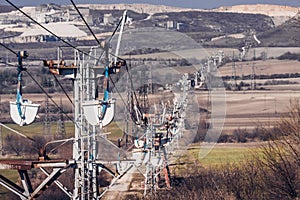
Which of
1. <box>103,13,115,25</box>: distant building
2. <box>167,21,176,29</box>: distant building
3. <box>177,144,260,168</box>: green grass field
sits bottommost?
<box>177,144,260,168</box>: green grass field

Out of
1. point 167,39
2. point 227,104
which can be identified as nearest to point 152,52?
point 167,39

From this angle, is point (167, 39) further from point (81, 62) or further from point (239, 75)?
point (81, 62)

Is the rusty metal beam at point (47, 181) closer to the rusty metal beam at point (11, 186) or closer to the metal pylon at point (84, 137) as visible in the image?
the rusty metal beam at point (11, 186)

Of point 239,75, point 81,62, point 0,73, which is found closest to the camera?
point 81,62

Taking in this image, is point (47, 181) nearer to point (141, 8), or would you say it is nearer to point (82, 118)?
point (82, 118)

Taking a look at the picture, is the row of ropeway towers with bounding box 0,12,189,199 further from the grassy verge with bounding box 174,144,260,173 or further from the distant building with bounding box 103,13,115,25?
the distant building with bounding box 103,13,115,25

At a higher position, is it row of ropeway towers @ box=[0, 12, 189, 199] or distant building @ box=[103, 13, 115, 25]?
distant building @ box=[103, 13, 115, 25]

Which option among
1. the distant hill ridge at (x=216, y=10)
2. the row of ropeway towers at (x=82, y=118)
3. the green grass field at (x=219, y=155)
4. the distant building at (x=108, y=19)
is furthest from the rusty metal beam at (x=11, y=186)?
the distant hill ridge at (x=216, y=10)

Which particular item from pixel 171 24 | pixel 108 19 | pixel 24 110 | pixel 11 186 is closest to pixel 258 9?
pixel 171 24

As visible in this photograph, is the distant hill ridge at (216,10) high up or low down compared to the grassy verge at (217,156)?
up

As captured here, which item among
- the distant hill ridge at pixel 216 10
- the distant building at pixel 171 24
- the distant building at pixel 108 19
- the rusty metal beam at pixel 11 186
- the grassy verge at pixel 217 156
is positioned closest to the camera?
the rusty metal beam at pixel 11 186

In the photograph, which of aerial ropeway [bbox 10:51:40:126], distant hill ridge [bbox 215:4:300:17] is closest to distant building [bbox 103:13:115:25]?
distant hill ridge [bbox 215:4:300:17]
